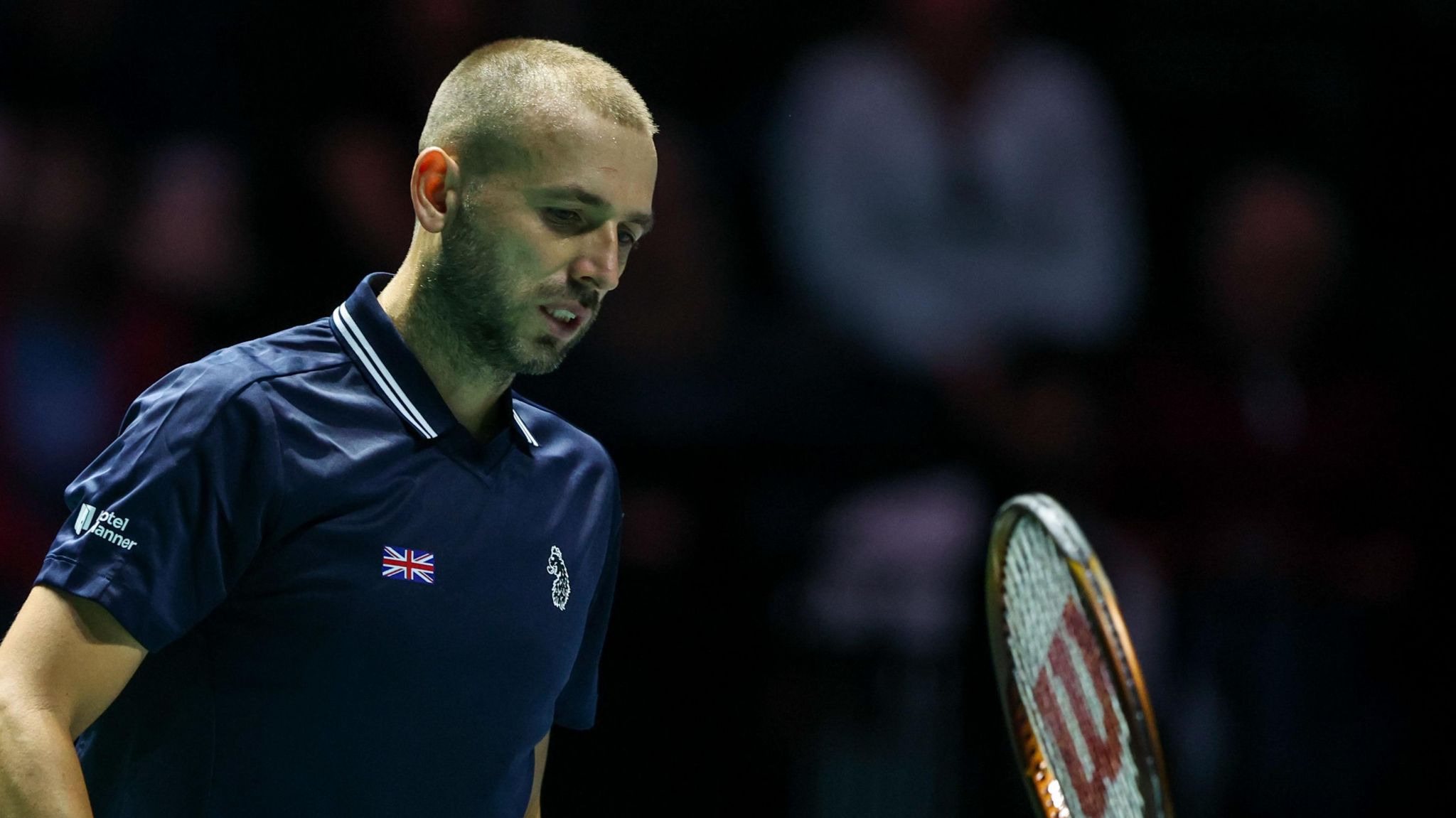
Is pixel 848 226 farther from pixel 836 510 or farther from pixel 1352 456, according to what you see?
pixel 1352 456

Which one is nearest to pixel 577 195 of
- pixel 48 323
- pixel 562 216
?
pixel 562 216

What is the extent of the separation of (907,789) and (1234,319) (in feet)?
5.41

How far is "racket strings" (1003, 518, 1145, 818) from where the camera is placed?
2.32 metres

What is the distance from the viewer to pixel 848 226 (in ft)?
14.6

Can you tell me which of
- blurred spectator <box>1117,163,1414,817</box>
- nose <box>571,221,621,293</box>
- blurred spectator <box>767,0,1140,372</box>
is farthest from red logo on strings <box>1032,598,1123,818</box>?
blurred spectator <box>767,0,1140,372</box>

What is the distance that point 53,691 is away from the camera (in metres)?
1.51

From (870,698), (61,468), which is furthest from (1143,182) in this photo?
(61,468)

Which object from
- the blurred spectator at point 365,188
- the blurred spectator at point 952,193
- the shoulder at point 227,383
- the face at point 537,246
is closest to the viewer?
the shoulder at point 227,383

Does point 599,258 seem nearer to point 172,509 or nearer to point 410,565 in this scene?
point 410,565

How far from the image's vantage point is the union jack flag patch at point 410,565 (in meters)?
1.74

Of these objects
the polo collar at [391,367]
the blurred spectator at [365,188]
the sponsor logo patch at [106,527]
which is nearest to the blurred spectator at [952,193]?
the blurred spectator at [365,188]

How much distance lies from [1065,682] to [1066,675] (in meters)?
0.01

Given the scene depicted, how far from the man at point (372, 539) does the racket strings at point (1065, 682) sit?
74cm

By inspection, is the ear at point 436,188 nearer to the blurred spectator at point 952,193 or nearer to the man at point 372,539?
the man at point 372,539
